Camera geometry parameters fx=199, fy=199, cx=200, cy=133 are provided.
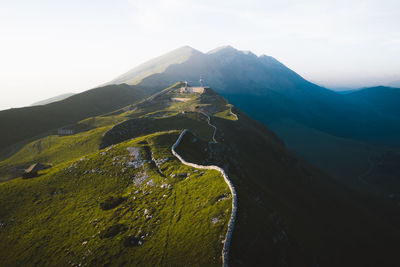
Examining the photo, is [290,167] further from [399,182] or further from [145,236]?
[399,182]

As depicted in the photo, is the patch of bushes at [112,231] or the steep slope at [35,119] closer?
the patch of bushes at [112,231]

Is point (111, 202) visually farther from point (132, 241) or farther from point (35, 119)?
point (35, 119)

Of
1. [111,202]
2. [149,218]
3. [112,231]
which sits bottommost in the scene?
[112,231]

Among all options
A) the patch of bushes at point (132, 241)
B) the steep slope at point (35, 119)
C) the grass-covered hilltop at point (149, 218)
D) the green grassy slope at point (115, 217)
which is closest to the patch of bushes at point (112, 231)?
the green grassy slope at point (115, 217)

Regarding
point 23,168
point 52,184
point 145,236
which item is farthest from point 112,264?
point 23,168

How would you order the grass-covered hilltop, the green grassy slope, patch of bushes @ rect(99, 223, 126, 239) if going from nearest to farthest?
1. the green grassy slope
2. the grass-covered hilltop
3. patch of bushes @ rect(99, 223, 126, 239)

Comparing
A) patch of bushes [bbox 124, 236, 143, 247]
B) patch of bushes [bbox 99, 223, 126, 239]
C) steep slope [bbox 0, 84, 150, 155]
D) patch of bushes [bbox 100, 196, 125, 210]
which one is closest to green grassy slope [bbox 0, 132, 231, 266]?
patch of bushes [bbox 99, 223, 126, 239]

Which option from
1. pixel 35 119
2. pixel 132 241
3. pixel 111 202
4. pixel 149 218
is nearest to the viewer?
pixel 132 241

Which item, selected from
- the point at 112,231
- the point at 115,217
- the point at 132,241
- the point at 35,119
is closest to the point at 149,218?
the point at 132,241

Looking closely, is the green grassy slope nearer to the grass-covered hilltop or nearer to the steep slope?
the grass-covered hilltop

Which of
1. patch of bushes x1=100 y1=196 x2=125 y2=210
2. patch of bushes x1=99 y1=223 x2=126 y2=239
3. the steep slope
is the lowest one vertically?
patch of bushes x1=99 y1=223 x2=126 y2=239

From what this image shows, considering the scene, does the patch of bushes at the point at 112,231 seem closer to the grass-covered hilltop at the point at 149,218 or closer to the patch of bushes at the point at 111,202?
the grass-covered hilltop at the point at 149,218

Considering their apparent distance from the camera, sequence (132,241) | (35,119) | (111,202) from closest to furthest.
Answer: (132,241) < (111,202) < (35,119)
